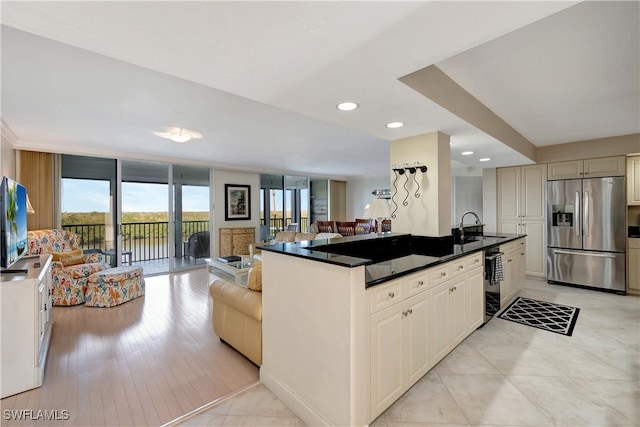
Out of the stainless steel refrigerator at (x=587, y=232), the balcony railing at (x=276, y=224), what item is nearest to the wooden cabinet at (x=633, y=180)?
the stainless steel refrigerator at (x=587, y=232)

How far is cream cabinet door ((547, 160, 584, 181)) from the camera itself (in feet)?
14.6

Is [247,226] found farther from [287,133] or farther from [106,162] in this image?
[287,133]

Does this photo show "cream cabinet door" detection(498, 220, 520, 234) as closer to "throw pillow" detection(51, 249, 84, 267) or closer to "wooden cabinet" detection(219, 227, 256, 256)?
"wooden cabinet" detection(219, 227, 256, 256)

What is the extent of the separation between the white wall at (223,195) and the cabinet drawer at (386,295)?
5667 mm

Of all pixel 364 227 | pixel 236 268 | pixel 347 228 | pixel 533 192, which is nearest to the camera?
pixel 236 268

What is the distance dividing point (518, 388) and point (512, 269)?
7.06 feet

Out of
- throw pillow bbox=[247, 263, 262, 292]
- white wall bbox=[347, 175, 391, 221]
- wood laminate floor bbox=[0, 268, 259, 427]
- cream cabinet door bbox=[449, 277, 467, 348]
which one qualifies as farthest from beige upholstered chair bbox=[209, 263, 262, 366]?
white wall bbox=[347, 175, 391, 221]

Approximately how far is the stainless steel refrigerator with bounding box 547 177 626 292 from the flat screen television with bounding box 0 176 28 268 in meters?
6.69

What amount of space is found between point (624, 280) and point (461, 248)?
3367 mm

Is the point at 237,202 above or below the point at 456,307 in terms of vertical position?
above

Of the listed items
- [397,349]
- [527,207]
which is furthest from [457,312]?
[527,207]

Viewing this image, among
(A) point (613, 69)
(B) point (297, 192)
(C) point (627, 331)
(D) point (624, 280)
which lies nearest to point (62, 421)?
(A) point (613, 69)

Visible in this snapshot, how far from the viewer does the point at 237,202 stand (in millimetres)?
7012

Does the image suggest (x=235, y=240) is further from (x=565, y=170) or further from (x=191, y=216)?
(x=565, y=170)
